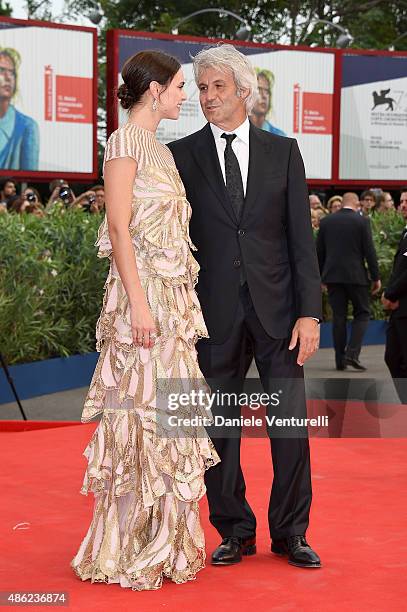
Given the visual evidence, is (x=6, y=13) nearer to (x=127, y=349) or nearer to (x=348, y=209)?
(x=348, y=209)

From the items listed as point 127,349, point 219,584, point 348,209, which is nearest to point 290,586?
point 219,584

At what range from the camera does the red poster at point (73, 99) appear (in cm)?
1884

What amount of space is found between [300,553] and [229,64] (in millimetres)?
1808

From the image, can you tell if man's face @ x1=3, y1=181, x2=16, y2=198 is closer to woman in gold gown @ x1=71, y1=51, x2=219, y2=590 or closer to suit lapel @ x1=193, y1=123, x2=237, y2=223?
suit lapel @ x1=193, y1=123, x2=237, y2=223

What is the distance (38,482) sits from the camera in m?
5.96

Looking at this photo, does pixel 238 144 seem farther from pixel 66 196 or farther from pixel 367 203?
pixel 367 203

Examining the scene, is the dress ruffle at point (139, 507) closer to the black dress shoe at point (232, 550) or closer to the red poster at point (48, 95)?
the black dress shoe at point (232, 550)

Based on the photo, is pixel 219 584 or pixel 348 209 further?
pixel 348 209

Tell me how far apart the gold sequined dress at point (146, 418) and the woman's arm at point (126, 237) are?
0.20ft

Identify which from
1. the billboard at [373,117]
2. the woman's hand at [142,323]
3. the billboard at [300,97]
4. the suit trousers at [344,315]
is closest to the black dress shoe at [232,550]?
the woman's hand at [142,323]

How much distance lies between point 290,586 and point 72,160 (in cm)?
1524

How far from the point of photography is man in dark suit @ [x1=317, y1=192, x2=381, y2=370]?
12.4 m

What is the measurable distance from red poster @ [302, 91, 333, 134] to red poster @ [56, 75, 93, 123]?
13.8 ft

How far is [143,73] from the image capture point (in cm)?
419
